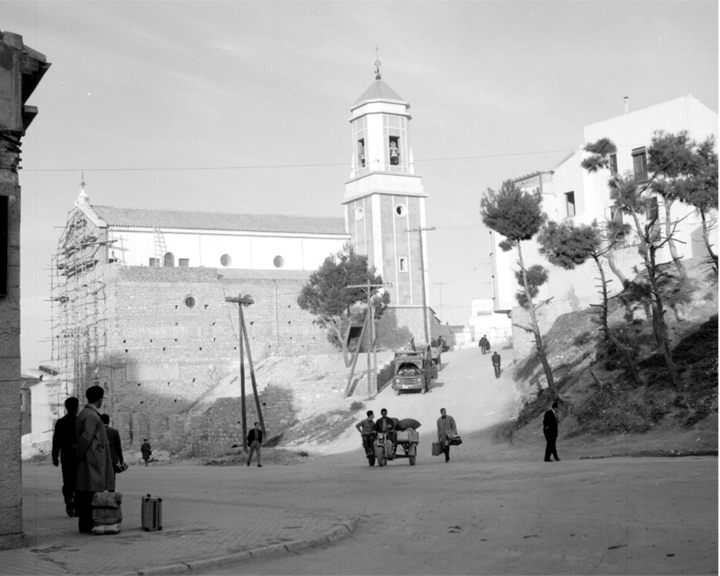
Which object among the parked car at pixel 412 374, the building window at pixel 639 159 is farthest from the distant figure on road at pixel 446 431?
the building window at pixel 639 159

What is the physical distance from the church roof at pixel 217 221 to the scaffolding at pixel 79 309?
195 cm

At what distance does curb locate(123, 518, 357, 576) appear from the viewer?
26.5 feet

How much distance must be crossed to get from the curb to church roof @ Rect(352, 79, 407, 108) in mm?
52198

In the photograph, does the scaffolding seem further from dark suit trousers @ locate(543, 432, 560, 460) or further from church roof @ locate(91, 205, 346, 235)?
dark suit trousers @ locate(543, 432, 560, 460)

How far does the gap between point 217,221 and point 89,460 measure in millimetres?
53414

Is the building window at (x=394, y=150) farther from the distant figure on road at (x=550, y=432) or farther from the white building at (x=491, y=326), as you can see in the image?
the distant figure on road at (x=550, y=432)

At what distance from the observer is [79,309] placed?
5731cm

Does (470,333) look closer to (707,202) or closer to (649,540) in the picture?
(707,202)

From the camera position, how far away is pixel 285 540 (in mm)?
9539

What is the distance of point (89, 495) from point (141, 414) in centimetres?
4395

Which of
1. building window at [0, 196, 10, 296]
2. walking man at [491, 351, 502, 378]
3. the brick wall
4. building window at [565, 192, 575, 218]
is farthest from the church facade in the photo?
building window at [0, 196, 10, 296]

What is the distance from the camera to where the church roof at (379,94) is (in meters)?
60.8

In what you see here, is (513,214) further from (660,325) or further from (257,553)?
(257,553)

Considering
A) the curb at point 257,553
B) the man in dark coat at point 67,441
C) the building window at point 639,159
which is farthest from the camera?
the building window at point 639,159
